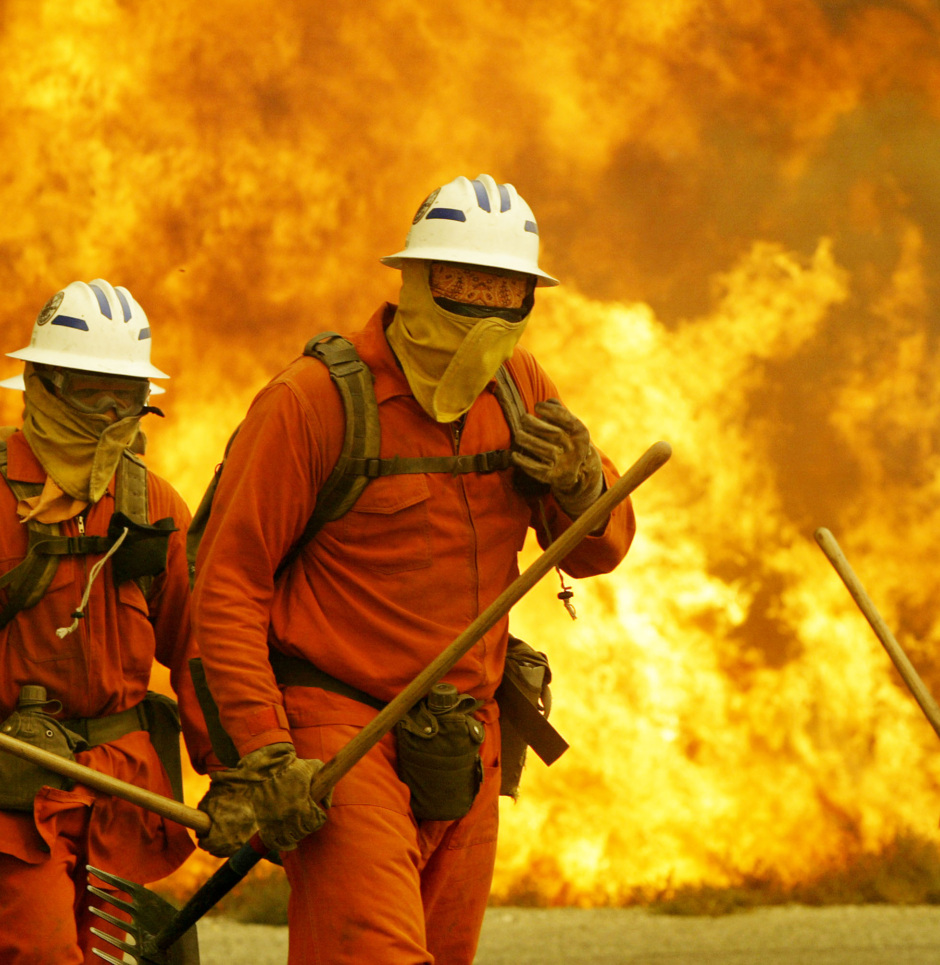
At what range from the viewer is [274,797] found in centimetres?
285

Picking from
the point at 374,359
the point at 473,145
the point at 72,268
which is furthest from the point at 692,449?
the point at 374,359

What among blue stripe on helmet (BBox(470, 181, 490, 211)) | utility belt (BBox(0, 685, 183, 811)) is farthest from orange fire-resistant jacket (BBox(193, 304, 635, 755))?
utility belt (BBox(0, 685, 183, 811))

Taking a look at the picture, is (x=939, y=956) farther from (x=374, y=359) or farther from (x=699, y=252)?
(x=374, y=359)

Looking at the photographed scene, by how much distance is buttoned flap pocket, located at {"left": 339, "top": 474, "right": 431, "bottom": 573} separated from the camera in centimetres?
309

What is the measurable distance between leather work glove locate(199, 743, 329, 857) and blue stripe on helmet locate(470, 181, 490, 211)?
1196 millimetres

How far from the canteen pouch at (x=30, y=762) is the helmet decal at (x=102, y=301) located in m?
1.03

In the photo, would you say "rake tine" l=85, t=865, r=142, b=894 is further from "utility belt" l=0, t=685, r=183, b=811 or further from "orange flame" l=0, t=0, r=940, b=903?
"orange flame" l=0, t=0, r=940, b=903

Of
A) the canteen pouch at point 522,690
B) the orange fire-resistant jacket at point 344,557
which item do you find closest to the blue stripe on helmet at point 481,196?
the orange fire-resistant jacket at point 344,557

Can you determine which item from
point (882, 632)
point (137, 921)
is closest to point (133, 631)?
point (137, 921)

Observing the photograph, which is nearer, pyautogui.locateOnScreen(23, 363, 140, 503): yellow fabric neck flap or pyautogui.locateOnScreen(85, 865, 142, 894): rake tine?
pyautogui.locateOnScreen(85, 865, 142, 894): rake tine

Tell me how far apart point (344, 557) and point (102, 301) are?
1418mm

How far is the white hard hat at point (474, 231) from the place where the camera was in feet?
10.5

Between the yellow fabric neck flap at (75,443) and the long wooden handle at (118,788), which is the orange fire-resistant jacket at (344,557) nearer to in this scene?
the long wooden handle at (118,788)

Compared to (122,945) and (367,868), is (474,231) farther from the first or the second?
(122,945)
